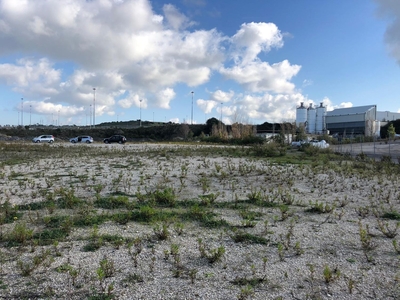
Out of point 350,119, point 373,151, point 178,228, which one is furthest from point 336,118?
point 178,228

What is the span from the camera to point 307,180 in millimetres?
10516

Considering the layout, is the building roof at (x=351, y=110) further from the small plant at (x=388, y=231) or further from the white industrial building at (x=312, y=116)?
the small plant at (x=388, y=231)

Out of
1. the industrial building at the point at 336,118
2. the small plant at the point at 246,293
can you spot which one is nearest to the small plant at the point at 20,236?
the small plant at the point at 246,293

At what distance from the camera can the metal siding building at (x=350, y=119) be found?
75188 mm

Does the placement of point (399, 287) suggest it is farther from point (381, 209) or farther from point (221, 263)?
point (381, 209)

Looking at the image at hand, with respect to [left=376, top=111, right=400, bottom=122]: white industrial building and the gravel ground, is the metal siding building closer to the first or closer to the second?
[left=376, top=111, right=400, bottom=122]: white industrial building

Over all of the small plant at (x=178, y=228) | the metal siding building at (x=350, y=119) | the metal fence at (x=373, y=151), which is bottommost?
the small plant at (x=178, y=228)

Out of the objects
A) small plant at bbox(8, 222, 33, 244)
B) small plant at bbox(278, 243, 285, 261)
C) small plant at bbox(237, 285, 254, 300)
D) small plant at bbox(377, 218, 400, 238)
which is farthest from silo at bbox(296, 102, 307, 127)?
small plant at bbox(237, 285, 254, 300)

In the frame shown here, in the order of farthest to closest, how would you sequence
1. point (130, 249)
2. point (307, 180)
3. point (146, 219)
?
1. point (307, 180)
2. point (146, 219)
3. point (130, 249)

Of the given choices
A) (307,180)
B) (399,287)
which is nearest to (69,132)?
(307,180)

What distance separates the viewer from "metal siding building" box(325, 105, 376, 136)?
75188 mm

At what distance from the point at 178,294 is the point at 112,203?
3928 millimetres

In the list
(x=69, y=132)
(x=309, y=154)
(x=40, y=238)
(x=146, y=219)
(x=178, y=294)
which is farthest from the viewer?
(x=69, y=132)

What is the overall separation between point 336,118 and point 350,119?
11.2 feet
